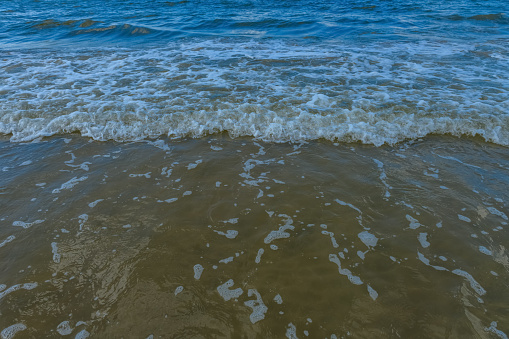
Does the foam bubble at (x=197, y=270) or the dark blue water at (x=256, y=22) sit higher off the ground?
the dark blue water at (x=256, y=22)

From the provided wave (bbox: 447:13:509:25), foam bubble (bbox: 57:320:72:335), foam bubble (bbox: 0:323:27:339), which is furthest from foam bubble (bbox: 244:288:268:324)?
wave (bbox: 447:13:509:25)

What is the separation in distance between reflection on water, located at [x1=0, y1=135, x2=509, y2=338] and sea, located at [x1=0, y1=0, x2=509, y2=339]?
0.02m

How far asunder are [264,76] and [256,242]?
5569 millimetres

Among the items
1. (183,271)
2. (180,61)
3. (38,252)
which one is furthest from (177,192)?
(180,61)

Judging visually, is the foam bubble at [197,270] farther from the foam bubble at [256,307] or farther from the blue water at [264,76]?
the blue water at [264,76]

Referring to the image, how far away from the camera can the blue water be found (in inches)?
218

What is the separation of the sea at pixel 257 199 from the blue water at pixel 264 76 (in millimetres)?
64

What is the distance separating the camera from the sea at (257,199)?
257cm

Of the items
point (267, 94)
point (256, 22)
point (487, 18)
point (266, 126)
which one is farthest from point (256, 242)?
point (487, 18)

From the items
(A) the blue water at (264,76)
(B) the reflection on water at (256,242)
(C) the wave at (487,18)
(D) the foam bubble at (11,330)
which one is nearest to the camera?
(D) the foam bubble at (11,330)

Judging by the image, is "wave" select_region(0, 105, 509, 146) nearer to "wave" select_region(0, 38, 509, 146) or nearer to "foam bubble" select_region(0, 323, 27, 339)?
"wave" select_region(0, 38, 509, 146)

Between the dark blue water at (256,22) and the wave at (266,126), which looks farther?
the dark blue water at (256,22)

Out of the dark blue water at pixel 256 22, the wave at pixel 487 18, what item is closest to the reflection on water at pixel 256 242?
the dark blue water at pixel 256 22

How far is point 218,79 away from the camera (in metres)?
7.71
